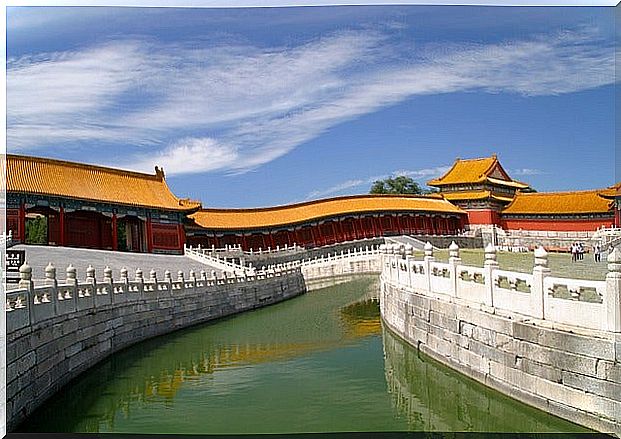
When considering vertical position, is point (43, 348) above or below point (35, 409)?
above

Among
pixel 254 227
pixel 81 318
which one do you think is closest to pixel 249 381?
pixel 81 318

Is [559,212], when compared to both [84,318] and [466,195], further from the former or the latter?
[84,318]

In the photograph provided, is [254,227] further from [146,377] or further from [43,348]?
[43,348]

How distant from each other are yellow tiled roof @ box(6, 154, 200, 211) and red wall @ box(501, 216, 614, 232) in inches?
559

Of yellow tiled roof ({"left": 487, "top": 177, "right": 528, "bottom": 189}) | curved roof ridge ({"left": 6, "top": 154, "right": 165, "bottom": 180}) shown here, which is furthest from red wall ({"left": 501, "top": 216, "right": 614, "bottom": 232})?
curved roof ridge ({"left": 6, "top": 154, "right": 165, "bottom": 180})

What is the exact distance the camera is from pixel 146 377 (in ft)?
29.9

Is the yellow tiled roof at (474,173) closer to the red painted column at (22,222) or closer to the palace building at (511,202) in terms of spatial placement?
the palace building at (511,202)

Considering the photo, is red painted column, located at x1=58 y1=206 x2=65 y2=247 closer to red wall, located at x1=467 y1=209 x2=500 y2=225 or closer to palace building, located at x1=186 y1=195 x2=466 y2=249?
palace building, located at x1=186 y1=195 x2=466 y2=249

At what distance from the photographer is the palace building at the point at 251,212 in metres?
19.9

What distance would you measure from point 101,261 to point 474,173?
1989 centimetres

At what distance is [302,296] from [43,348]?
13.1 meters

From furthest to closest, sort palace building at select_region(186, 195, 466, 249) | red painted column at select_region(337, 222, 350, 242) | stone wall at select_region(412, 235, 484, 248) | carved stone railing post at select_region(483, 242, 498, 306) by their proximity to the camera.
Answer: red painted column at select_region(337, 222, 350, 242) < stone wall at select_region(412, 235, 484, 248) < palace building at select_region(186, 195, 466, 249) < carved stone railing post at select_region(483, 242, 498, 306)

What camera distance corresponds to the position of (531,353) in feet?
19.0

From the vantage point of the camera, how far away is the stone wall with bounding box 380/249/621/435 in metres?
4.97
